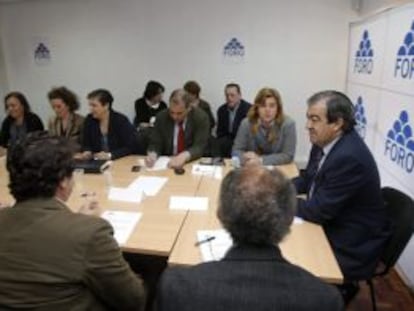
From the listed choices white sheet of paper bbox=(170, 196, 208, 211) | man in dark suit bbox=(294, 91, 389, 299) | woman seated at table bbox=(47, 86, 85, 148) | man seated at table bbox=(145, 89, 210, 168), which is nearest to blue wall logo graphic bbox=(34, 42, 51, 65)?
woman seated at table bbox=(47, 86, 85, 148)

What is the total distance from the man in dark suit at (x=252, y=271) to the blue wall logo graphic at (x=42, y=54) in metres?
5.93

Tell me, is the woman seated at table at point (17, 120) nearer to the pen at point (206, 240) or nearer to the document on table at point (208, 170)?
the document on table at point (208, 170)

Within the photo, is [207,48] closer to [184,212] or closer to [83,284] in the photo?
[184,212]

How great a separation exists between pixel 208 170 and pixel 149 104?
9.43 ft

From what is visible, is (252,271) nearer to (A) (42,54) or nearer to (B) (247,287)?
(B) (247,287)

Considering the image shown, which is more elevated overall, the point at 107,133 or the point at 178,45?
the point at 178,45

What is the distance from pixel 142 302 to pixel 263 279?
0.76 m

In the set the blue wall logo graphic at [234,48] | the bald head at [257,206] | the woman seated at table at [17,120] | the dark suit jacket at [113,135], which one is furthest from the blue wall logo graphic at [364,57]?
the woman seated at table at [17,120]

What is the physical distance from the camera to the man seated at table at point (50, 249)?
117 centimetres

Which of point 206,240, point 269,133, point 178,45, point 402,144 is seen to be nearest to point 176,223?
point 206,240

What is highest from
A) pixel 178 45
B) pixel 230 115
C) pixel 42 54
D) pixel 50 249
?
pixel 178 45

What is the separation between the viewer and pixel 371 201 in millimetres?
1936

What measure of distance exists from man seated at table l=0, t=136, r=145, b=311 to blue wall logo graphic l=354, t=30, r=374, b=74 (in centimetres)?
354

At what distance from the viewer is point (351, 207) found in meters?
1.95
